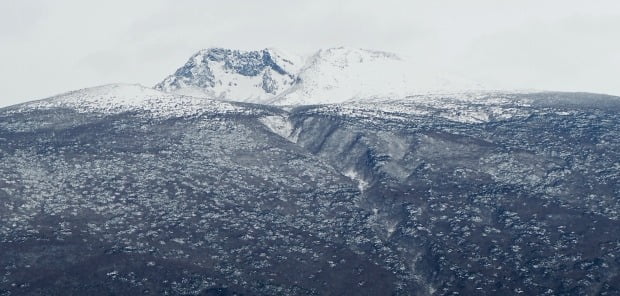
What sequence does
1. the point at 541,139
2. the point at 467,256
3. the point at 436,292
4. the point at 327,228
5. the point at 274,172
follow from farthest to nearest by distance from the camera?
the point at 541,139 < the point at 274,172 < the point at 327,228 < the point at 467,256 < the point at 436,292

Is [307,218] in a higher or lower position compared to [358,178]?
lower

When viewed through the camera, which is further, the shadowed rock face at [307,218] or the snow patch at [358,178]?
the snow patch at [358,178]

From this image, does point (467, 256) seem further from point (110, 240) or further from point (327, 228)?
point (110, 240)

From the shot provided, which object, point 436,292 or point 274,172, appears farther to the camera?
point 274,172

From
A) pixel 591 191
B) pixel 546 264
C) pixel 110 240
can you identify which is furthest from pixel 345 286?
pixel 591 191

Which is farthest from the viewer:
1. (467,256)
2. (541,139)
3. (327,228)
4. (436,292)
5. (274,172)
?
(541,139)

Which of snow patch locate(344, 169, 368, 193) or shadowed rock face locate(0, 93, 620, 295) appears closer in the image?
shadowed rock face locate(0, 93, 620, 295)

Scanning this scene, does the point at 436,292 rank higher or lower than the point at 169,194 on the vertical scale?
lower
